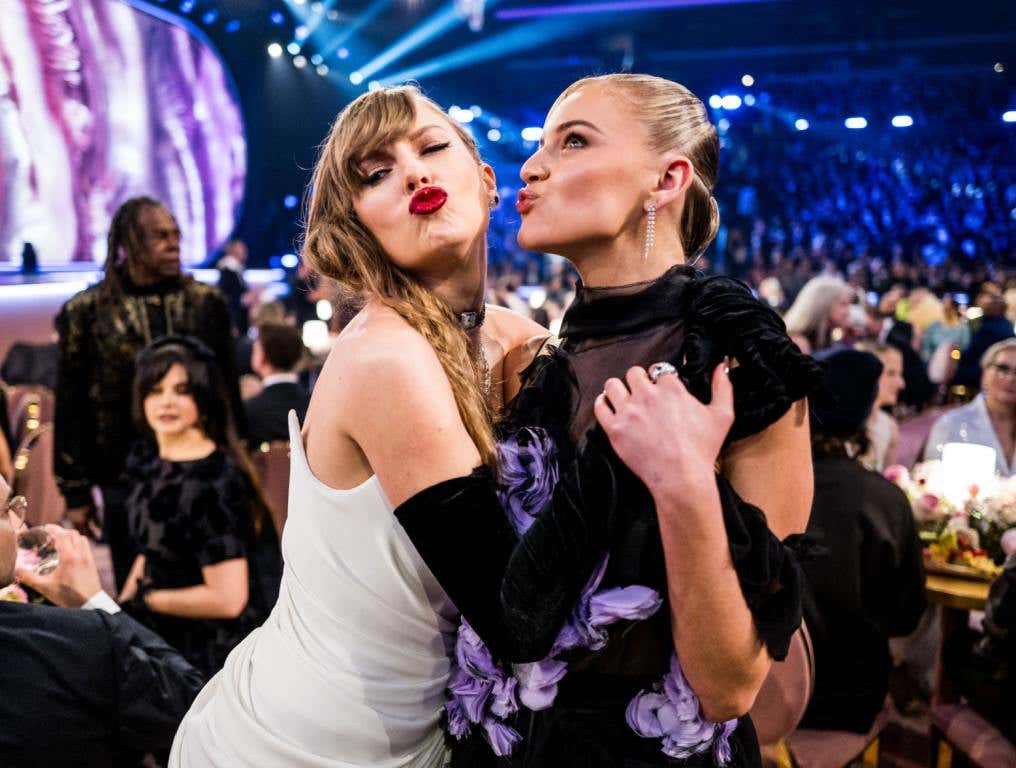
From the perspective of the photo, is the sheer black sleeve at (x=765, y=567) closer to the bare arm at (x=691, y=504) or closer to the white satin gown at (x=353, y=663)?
the bare arm at (x=691, y=504)

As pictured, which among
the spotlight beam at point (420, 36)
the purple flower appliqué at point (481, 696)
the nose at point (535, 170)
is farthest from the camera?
the spotlight beam at point (420, 36)

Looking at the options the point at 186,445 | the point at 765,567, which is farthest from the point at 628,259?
the point at 186,445

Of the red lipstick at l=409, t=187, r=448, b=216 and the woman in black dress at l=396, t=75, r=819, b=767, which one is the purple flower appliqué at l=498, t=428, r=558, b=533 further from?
the red lipstick at l=409, t=187, r=448, b=216

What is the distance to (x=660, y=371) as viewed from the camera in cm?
110

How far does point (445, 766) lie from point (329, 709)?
0.63 ft

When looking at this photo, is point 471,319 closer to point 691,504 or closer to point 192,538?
point 691,504

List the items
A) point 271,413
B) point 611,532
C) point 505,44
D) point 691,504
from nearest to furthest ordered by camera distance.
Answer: point 691,504
point 611,532
point 271,413
point 505,44

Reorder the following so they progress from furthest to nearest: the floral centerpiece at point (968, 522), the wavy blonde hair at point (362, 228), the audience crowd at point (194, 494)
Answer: the floral centerpiece at point (968, 522)
the audience crowd at point (194, 494)
the wavy blonde hair at point (362, 228)

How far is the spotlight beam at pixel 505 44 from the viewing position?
16.4 m

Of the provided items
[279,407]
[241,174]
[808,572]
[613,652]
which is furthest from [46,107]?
[613,652]

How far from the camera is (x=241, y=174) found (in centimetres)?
1310

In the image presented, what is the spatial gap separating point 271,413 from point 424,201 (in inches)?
107

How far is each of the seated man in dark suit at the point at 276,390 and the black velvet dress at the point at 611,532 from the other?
2842mm

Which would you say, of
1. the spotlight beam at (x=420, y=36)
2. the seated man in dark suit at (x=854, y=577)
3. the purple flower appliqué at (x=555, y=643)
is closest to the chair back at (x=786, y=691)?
the purple flower appliqué at (x=555, y=643)
